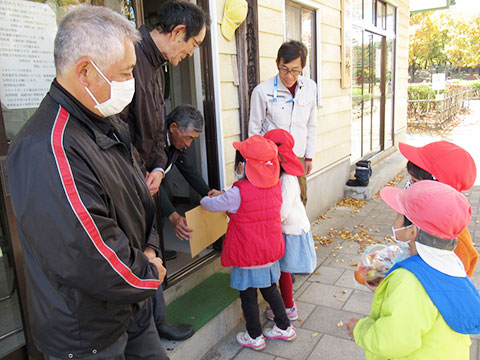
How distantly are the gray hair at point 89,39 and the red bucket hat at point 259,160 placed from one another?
4.57 feet

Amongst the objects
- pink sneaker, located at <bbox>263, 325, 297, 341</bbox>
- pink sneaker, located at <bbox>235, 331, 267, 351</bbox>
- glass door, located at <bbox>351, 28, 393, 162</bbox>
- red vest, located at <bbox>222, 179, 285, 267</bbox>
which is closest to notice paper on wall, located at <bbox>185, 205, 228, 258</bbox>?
A: red vest, located at <bbox>222, 179, 285, 267</bbox>

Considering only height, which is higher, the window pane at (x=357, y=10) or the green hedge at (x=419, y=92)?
the window pane at (x=357, y=10)

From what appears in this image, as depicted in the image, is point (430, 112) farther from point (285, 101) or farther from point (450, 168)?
point (450, 168)

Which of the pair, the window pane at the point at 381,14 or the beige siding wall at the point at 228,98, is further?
the window pane at the point at 381,14

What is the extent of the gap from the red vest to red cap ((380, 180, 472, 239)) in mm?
1295

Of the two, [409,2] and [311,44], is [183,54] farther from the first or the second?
[409,2]

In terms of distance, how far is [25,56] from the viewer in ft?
7.37

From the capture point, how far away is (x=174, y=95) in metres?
5.42

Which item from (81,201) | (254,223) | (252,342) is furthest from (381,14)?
(81,201)

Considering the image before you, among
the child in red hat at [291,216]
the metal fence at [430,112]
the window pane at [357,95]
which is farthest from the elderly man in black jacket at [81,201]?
the metal fence at [430,112]

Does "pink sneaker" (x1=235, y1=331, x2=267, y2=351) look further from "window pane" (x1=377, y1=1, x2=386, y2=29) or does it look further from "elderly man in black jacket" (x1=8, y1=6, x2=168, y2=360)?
"window pane" (x1=377, y1=1, x2=386, y2=29)

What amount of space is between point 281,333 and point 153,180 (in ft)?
5.27

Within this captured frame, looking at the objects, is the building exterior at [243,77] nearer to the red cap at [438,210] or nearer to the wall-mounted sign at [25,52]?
the wall-mounted sign at [25,52]

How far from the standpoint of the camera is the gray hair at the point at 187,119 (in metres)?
3.19
